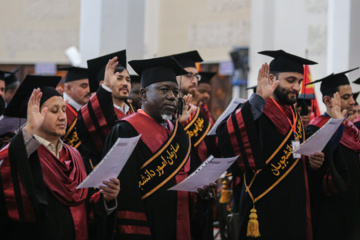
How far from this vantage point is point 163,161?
16.3 feet

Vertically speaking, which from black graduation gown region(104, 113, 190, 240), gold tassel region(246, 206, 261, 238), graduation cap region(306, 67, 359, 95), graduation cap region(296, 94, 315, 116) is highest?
graduation cap region(306, 67, 359, 95)

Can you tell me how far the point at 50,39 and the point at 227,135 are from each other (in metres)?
15.0

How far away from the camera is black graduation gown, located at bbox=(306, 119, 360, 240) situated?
627 centimetres

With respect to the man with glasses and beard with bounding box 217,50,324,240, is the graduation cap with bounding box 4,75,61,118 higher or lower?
higher

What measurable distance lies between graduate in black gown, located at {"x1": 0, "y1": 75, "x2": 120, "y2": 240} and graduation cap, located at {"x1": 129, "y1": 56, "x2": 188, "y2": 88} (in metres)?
0.80

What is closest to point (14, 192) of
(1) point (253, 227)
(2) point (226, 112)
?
(1) point (253, 227)

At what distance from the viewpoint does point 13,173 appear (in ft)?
14.0

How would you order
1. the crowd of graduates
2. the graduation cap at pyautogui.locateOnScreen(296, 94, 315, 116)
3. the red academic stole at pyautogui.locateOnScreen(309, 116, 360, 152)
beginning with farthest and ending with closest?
the graduation cap at pyautogui.locateOnScreen(296, 94, 315, 116) → the red academic stole at pyautogui.locateOnScreen(309, 116, 360, 152) → the crowd of graduates

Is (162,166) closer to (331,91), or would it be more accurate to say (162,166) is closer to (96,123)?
(96,123)

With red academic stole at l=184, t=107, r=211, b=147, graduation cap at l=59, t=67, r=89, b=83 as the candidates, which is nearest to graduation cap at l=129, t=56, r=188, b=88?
red academic stole at l=184, t=107, r=211, b=147

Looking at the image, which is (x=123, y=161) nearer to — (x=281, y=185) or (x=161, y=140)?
(x=161, y=140)

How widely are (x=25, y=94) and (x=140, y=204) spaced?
1214mm

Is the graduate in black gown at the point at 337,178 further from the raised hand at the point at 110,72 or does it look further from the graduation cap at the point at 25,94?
the graduation cap at the point at 25,94

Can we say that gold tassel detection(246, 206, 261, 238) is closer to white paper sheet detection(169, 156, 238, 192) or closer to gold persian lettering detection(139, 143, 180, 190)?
white paper sheet detection(169, 156, 238, 192)
